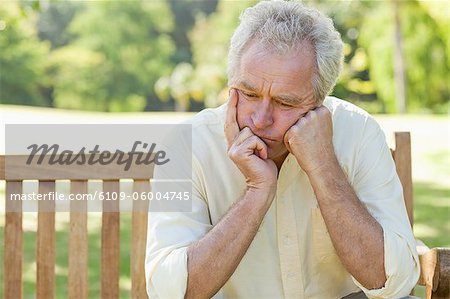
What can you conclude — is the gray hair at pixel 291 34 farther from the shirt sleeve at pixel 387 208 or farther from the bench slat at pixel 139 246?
the bench slat at pixel 139 246

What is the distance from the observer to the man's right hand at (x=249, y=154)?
2305 millimetres

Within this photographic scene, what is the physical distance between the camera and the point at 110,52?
54.7 m

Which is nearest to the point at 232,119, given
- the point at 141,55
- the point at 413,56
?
the point at 413,56

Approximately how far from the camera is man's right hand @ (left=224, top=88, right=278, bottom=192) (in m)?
2.30

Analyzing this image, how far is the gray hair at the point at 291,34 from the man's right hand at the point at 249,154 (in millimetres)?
124

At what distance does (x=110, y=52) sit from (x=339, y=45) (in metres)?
53.5

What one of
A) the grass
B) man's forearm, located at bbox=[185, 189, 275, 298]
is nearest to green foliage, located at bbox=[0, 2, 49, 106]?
the grass

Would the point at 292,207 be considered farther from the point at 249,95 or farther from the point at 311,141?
the point at 249,95

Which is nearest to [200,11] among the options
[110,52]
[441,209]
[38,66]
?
[110,52]

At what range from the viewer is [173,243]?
2318 millimetres

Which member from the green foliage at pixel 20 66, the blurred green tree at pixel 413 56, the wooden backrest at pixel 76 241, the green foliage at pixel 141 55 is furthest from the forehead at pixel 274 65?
the green foliage at pixel 20 66

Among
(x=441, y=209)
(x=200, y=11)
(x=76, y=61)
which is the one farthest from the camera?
(x=200, y=11)

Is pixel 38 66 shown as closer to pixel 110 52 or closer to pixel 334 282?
pixel 110 52

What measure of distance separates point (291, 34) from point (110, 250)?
1146 mm
